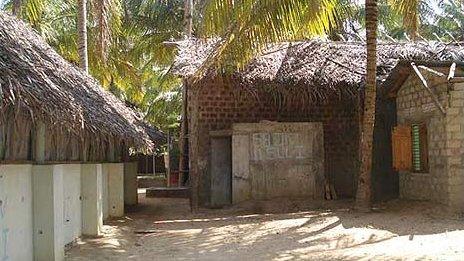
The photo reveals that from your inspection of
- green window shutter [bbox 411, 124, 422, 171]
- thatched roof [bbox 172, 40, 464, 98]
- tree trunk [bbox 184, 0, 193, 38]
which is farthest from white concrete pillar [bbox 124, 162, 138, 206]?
green window shutter [bbox 411, 124, 422, 171]

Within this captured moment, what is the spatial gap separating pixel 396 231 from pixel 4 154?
577 centimetres

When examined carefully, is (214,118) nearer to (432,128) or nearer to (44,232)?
(432,128)

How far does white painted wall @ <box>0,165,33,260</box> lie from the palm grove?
4.11 m

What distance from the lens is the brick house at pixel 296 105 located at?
12.6 m

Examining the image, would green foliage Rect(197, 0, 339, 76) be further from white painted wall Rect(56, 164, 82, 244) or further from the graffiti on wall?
white painted wall Rect(56, 164, 82, 244)

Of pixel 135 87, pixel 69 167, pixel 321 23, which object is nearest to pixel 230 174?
pixel 321 23

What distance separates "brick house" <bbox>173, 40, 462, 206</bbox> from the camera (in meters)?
12.6

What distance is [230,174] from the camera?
43.4 ft

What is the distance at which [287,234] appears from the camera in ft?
30.8

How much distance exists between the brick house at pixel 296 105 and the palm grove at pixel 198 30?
641mm

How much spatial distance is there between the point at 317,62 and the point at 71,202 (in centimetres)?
657

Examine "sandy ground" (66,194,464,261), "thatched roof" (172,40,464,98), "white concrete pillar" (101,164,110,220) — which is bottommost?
"sandy ground" (66,194,464,261)

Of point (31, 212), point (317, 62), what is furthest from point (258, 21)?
point (31, 212)

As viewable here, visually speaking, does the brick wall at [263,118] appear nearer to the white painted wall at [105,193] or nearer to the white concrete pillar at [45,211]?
the white painted wall at [105,193]
